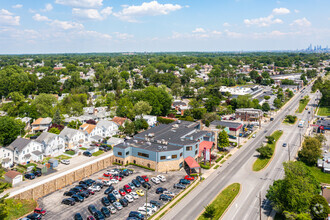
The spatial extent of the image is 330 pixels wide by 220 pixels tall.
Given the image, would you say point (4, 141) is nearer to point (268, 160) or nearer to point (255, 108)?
point (268, 160)

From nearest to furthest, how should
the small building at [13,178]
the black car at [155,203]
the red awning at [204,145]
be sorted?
the black car at [155,203], the small building at [13,178], the red awning at [204,145]

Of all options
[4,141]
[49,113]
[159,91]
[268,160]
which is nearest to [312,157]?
[268,160]

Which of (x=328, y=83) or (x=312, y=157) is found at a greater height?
(x=328, y=83)

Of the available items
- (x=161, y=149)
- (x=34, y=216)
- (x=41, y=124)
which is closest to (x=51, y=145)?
(x=41, y=124)

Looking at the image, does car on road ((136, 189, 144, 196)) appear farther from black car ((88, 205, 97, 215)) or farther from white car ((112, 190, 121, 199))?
black car ((88, 205, 97, 215))

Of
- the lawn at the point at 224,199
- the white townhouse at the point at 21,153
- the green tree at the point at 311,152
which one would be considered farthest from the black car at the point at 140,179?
the green tree at the point at 311,152

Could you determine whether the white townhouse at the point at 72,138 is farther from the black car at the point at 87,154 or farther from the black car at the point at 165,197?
the black car at the point at 165,197
